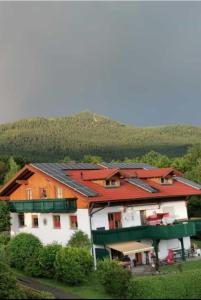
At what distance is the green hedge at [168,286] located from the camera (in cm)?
3400

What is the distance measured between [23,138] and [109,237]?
140 m

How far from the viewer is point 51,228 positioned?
44.7 meters

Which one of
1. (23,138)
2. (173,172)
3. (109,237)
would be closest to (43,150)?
(23,138)

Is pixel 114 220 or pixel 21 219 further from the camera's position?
pixel 21 219

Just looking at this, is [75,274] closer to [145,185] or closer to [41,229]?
[41,229]

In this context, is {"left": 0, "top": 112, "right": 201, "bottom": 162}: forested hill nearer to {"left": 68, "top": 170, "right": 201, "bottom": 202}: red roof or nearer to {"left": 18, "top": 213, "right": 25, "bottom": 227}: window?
{"left": 18, "top": 213, "right": 25, "bottom": 227}: window

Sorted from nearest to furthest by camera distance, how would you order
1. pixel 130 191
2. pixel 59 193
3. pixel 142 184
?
pixel 59 193 < pixel 130 191 < pixel 142 184

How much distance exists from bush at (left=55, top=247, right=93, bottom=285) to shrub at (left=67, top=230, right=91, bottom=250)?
3.60 metres

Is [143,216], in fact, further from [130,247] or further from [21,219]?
[21,219]

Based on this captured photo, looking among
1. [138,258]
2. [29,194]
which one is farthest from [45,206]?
[138,258]

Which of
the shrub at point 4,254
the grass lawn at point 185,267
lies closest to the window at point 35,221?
the shrub at point 4,254

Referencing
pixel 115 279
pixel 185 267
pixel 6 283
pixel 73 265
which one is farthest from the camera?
pixel 185 267

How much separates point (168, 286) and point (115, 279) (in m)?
4.88

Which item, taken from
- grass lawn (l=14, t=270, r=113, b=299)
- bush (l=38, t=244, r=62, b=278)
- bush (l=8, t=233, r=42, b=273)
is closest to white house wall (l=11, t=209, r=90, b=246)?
bush (l=8, t=233, r=42, b=273)
